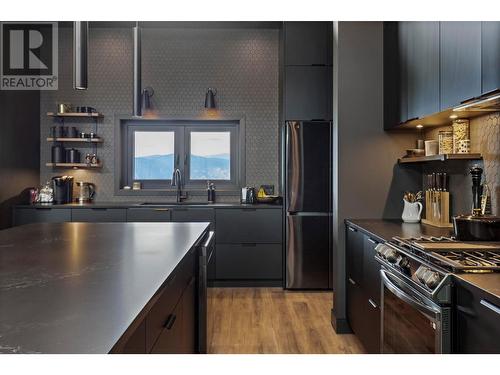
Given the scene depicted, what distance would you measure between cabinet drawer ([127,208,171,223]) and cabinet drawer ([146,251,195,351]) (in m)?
2.58

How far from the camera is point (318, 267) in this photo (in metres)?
4.57

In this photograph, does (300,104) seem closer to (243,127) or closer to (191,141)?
(243,127)

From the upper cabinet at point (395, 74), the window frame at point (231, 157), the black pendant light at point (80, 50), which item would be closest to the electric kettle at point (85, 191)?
the window frame at point (231, 157)

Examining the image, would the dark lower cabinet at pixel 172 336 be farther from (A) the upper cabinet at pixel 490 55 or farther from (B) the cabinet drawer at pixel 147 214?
(B) the cabinet drawer at pixel 147 214

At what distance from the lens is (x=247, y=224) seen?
4.64 metres

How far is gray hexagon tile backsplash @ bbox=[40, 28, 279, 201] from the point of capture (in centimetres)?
513

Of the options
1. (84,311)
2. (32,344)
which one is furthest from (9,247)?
(32,344)

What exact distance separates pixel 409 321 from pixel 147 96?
4073mm

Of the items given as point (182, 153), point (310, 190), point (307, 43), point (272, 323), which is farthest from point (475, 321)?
point (182, 153)

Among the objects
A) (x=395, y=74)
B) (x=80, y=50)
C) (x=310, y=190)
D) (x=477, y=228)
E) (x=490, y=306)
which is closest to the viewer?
(x=490, y=306)

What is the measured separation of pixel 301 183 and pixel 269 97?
48.4 inches

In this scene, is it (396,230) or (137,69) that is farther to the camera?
(396,230)

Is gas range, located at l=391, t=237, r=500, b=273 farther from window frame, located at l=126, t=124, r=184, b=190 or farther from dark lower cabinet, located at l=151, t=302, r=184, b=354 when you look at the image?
window frame, located at l=126, t=124, r=184, b=190

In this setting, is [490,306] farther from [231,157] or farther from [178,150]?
[178,150]
